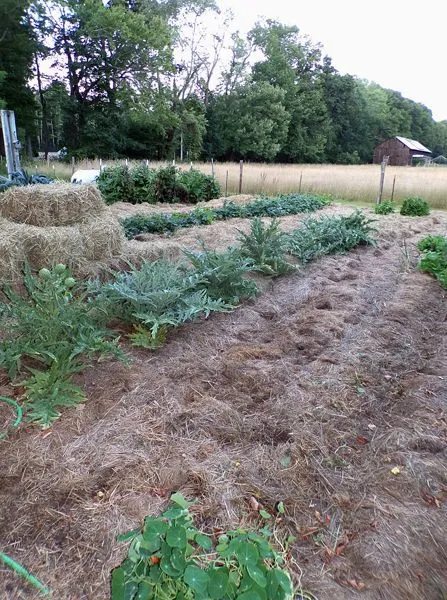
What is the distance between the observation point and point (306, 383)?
8.56ft

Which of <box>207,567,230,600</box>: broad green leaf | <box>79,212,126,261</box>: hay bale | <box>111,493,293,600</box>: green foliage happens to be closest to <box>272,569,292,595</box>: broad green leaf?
<box>111,493,293,600</box>: green foliage

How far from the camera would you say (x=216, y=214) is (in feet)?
27.0

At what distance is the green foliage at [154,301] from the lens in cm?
288

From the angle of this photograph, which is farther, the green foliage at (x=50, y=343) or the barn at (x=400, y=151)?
the barn at (x=400, y=151)

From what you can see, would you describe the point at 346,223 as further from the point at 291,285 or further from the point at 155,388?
the point at 155,388

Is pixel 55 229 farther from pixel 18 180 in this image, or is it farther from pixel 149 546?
pixel 149 546

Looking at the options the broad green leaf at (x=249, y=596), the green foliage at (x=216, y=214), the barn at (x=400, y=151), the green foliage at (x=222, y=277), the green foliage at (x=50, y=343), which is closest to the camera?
the broad green leaf at (x=249, y=596)

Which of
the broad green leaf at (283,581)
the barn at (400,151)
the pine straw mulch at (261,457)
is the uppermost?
the barn at (400,151)

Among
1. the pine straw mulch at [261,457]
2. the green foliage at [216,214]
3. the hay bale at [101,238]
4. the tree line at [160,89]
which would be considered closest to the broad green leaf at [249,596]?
the pine straw mulch at [261,457]

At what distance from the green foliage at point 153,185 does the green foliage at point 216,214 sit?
246 cm

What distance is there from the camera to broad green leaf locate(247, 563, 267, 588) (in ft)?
3.70

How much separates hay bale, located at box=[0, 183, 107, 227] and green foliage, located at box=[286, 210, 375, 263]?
2382mm

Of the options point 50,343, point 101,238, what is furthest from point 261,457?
point 101,238

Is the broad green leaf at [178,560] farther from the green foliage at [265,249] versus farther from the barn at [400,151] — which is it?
the barn at [400,151]
